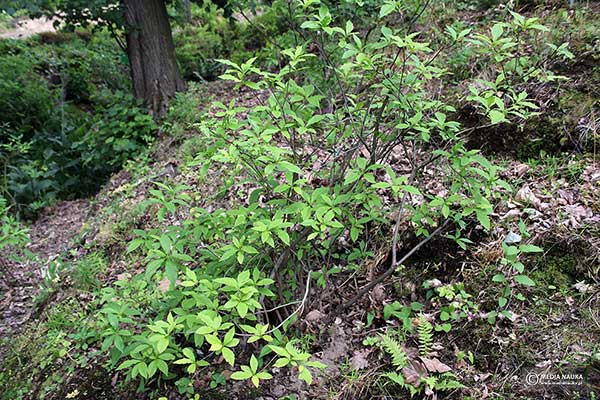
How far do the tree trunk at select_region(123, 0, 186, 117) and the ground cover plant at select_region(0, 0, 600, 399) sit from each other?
302 centimetres

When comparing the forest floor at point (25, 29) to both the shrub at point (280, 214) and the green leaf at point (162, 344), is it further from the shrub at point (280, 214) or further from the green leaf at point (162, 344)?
the green leaf at point (162, 344)

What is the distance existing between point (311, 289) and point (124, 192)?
3.60 meters

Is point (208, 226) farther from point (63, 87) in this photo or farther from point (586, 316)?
point (63, 87)

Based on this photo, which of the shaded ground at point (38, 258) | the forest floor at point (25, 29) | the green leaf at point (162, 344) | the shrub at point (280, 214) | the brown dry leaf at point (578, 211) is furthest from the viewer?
the forest floor at point (25, 29)

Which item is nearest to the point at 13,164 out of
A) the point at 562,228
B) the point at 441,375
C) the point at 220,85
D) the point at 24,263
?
the point at 24,263

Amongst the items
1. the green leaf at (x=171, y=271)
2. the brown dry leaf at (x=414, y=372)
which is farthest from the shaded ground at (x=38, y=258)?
the brown dry leaf at (x=414, y=372)

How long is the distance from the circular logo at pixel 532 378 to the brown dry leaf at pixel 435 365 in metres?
0.40

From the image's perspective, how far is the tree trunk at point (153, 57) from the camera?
6.37m

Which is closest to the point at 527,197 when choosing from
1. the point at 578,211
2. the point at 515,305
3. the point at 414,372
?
the point at 578,211

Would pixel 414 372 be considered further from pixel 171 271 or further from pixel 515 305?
pixel 171 271

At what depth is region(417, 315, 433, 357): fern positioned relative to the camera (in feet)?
8.16

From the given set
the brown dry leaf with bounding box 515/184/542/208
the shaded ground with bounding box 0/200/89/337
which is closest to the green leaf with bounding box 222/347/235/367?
the brown dry leaf with bounding box 515/184/542/208

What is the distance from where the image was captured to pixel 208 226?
2426mm

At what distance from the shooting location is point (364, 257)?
3.06m
